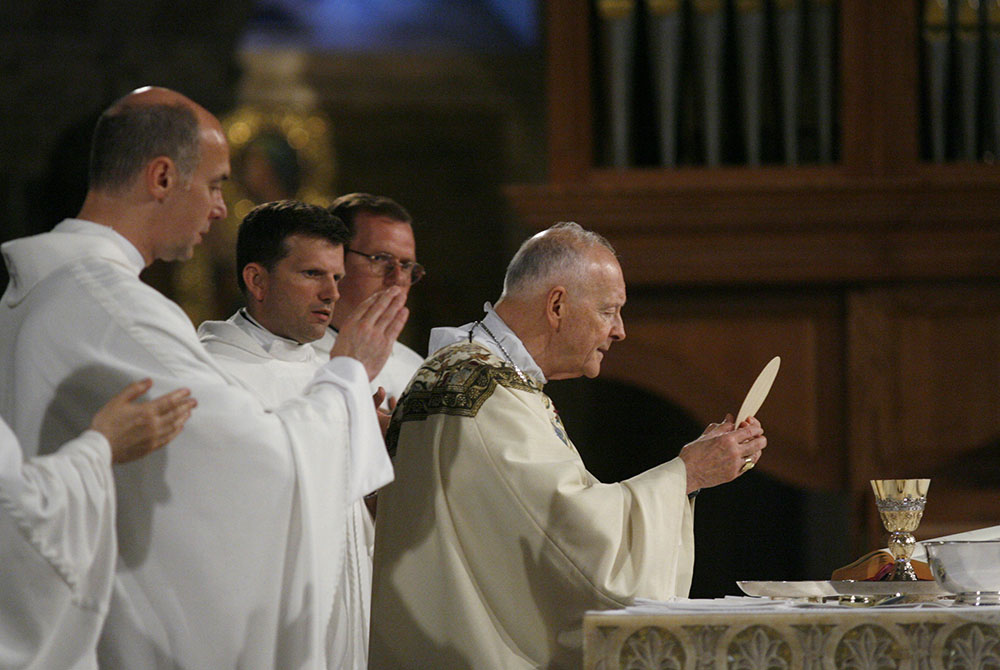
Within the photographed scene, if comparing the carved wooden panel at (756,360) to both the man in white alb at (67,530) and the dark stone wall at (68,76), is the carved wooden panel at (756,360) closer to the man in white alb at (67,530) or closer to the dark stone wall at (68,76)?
the man in white alb at (67,530)

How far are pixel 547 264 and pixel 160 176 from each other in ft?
3.32

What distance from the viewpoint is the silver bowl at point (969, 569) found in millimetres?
2889

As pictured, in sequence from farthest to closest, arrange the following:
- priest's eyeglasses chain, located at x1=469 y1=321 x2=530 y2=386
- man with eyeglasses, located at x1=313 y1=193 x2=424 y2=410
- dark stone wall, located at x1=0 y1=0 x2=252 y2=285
Answer: dark stone wall, located at x1=0 y1=0 x2=252 y2=285
man with eyeglasses, located at x1=313 y1=193 x2=424 y2=410
priest's eyeglasses chain, located at x1=469 y1=321 x2=530 y2=386

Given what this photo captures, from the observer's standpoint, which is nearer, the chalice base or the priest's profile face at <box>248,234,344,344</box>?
the chalice base

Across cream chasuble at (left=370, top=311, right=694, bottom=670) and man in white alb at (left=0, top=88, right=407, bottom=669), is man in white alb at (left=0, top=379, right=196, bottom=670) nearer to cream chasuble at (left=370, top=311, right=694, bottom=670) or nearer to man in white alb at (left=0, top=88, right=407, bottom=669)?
man in white alb at (left=0, top=88, right=407, bottom=669)

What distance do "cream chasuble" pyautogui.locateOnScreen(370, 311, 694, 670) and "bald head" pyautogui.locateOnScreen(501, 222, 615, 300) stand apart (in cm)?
28

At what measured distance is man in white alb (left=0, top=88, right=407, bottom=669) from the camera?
9.51 ft

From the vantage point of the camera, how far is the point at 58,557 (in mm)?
2666

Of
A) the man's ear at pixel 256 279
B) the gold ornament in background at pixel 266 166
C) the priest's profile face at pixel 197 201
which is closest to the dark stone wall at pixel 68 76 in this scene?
the gold ornament in background at pixel 266 166

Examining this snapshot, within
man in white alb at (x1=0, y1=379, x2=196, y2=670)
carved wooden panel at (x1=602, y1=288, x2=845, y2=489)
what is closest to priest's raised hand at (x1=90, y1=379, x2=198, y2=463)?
man in white alb at (x1=0, y1=379, x2=196, y2=670)

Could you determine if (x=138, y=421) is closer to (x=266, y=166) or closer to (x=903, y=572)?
(x=903, y=572)

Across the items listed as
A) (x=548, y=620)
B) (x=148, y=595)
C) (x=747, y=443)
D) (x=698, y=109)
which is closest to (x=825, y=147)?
(x=698, y=109)

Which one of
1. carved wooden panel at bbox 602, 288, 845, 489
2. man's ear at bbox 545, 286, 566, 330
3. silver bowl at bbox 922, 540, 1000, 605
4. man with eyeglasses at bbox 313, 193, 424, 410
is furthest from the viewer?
carved wooden panel at bbox 602, 288, 845, 489

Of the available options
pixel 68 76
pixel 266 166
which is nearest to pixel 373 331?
pixel 266 166
